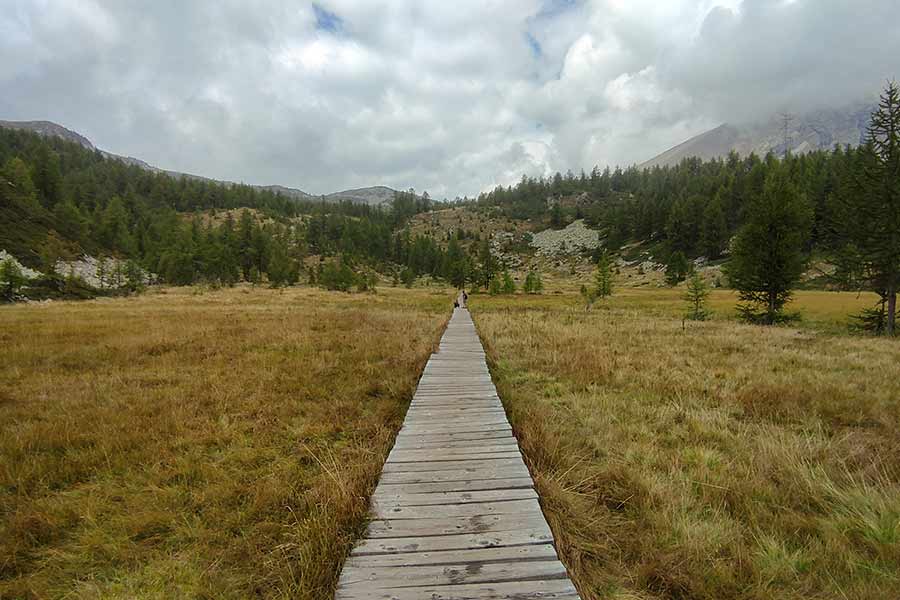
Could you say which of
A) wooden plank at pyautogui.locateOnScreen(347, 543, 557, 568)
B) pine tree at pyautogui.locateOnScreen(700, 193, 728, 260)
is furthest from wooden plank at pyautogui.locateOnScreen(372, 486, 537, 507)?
pine tree at pyautogui.locateOnScreen(700, 193, 728, 260)

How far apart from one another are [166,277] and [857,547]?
289ft

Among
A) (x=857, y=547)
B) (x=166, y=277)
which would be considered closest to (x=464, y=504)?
(x=857, y=547)

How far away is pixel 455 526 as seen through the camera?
310 centimetres

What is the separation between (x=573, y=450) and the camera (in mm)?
5273

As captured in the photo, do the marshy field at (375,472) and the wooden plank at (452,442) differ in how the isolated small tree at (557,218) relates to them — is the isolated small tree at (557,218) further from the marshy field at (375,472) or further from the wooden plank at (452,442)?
the wooden plank at (452,442)

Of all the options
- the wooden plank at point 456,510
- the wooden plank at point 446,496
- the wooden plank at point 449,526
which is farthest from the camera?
the wooden plank at point 446,496

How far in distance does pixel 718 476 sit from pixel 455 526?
3.81 meters

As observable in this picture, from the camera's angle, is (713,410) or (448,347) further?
(448,347)

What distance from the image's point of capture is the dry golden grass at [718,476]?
3070 millimetres

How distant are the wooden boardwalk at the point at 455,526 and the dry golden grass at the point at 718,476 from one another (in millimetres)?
322

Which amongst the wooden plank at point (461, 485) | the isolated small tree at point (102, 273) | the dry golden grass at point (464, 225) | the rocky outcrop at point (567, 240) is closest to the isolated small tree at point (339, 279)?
the isolated small tree at point (102, 273)

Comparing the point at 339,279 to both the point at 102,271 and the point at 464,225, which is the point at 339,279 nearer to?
the point at 102,271

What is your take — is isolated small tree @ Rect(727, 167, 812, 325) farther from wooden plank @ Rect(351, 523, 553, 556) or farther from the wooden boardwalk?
wooden plank @ Rect(351, 523, 553, 556)

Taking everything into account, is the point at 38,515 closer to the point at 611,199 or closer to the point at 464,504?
the point at 464,504
